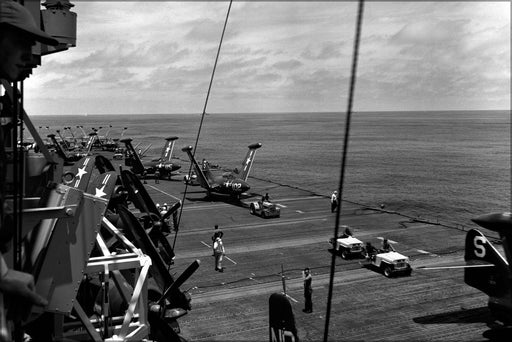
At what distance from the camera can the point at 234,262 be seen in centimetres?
2697

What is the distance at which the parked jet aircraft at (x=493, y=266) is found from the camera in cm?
1538

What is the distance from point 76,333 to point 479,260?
1589cm

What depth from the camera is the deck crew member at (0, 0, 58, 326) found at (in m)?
4.19

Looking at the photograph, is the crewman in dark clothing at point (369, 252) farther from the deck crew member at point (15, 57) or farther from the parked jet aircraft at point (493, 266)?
the deck crew member at point (15, 57)

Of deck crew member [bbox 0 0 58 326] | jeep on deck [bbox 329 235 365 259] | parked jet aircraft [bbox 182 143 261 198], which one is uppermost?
deck crew member [bbox 0 0 58 326]

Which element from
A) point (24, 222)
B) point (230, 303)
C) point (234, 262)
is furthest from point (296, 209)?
Result: point (24, 222)

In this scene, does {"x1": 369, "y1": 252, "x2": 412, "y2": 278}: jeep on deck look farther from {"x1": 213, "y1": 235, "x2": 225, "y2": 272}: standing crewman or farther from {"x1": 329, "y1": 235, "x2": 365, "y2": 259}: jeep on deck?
{"x1": 213, "y1": 235, "x2": 225, "y2": 272}: standing crewman

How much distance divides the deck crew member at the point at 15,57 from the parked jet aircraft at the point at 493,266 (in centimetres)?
1467

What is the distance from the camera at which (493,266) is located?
18.0 m

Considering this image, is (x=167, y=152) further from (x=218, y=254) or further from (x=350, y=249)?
(x=350, y=249)

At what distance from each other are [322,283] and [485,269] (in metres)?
8.06

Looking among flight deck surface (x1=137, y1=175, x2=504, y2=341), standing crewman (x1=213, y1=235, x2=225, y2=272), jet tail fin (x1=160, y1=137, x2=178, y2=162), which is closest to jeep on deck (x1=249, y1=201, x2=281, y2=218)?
flight deck surface (x1=137, y1=175, x2=504, y2=341)

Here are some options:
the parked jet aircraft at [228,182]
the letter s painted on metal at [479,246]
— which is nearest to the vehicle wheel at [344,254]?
the letter s painted on metal at [479,246]

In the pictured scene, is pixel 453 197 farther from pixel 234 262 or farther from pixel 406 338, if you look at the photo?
pixel 406 338
